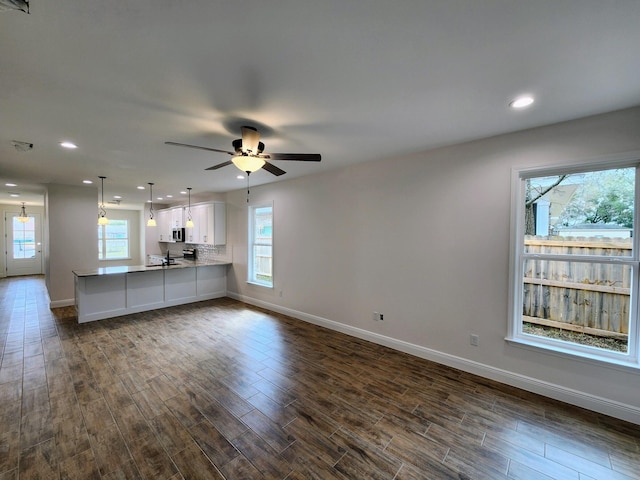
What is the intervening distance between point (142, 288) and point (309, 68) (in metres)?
5.53

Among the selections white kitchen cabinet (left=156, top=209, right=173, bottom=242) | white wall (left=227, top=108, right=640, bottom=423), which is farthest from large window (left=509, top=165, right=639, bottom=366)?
white kitchen cabinet (left=156, top=209, right=173, bottom=242)

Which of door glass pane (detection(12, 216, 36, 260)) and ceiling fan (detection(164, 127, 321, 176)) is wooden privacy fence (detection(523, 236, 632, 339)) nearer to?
ceiling fan (detection(164, 127, 321, 176))

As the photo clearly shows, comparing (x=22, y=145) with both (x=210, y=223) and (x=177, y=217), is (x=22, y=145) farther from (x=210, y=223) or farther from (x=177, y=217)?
(x=177, y=217)

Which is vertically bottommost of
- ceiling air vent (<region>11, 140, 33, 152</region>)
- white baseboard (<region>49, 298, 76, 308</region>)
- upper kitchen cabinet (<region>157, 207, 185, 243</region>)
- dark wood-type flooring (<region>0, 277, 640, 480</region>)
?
dark wood-type flooring (<region>0, 277, 640, 480</region>)

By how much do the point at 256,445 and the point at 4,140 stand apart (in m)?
4.15

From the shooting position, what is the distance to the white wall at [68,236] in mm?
5605

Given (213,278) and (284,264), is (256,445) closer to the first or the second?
(284,264)

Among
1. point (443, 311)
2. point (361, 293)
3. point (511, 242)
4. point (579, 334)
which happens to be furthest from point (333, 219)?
point (579, 334)

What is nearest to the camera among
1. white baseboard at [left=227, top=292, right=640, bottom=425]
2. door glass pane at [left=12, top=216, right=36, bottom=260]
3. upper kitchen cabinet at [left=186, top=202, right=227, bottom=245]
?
white baseboard at [left=227, top=292, right=640, bottom=425]

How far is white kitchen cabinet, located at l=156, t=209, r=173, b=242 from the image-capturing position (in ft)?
27.5

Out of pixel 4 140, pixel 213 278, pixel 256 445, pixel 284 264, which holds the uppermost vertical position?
pixel 4 140

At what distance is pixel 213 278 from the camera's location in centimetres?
652

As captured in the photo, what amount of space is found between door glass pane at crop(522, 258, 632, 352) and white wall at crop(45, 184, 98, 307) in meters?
8.14

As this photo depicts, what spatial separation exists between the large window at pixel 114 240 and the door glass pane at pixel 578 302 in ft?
41.9
